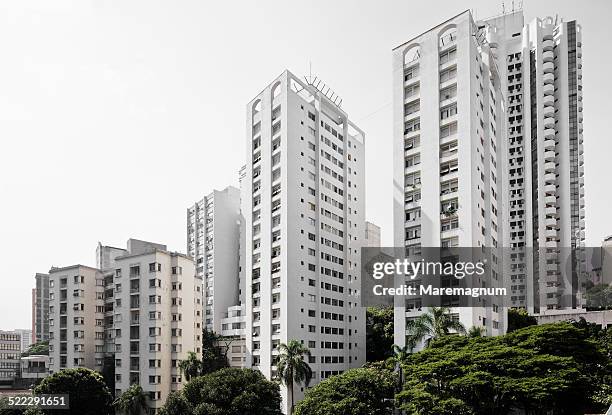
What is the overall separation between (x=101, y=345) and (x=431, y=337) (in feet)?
148

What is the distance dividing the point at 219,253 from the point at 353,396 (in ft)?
195

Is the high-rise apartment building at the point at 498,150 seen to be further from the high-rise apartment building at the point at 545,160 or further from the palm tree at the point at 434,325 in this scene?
the palm tree at the point at 434,325

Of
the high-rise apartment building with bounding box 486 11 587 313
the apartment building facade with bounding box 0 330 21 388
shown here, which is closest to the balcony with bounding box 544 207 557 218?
the high-rise apartment building with bounding box 486 11 587 313

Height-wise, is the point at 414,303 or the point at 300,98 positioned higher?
the point at 300,98

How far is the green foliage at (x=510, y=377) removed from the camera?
3266 centimetres

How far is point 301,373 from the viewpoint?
50844 mm

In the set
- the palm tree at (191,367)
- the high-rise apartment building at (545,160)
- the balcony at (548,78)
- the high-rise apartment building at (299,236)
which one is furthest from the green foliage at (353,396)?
the balcony at (548,78)

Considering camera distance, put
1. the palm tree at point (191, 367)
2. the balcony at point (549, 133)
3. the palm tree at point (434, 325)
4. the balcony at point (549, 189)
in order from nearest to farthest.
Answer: the palm tree at point (434, 325)
the palm tree at point (191, 367)
the balcony at point (549, 189)
the balcony at point (549, 133)

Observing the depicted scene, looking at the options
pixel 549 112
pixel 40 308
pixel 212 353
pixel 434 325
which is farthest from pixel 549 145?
pixel 40 308

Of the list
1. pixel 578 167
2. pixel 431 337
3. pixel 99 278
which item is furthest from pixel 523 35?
pixel 99 278

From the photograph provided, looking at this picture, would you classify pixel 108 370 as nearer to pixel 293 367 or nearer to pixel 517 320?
pixel 293 367

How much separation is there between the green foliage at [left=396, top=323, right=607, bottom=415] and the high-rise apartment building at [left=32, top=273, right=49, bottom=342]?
11759cm

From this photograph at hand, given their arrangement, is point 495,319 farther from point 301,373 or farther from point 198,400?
point 198,400

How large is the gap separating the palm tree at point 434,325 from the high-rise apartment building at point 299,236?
17.5 metres
